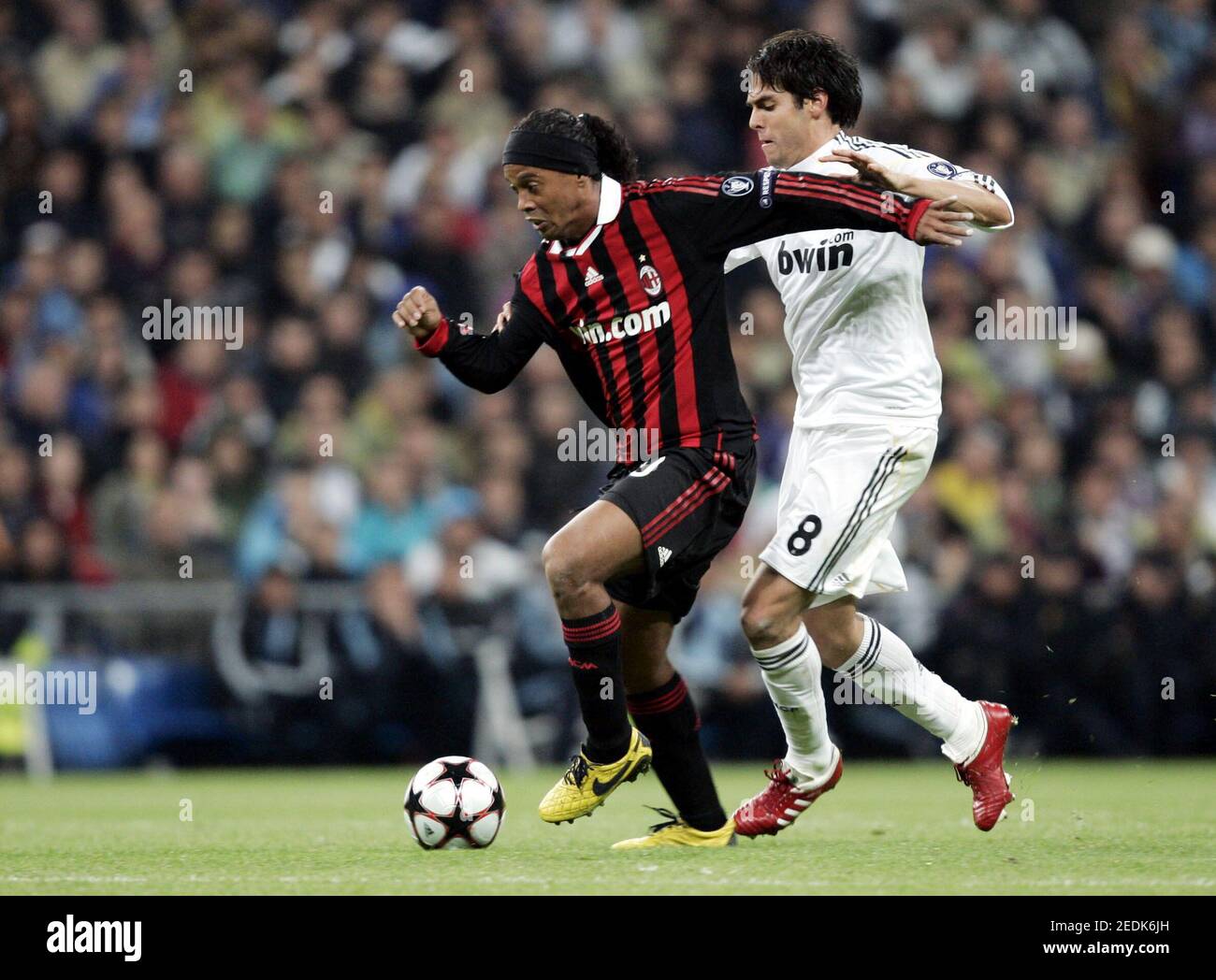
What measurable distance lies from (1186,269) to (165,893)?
1011 centimetres

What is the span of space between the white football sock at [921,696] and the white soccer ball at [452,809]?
4.17ft

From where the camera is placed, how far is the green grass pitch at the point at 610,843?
474 cm

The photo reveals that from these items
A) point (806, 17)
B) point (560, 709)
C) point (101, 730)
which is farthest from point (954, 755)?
point (806, 17)

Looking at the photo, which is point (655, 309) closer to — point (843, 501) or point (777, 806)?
point (843, 501)

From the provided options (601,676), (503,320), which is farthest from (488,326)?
(601,676)

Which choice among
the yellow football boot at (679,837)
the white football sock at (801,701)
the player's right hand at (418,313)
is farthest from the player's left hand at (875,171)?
the yellow football boot at (679,837)

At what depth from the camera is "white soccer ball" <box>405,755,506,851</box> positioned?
5.59m

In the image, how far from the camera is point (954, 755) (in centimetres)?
582

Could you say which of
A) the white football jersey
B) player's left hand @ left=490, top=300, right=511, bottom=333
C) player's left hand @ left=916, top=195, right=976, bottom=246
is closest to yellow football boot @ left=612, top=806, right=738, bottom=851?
the white football jersey

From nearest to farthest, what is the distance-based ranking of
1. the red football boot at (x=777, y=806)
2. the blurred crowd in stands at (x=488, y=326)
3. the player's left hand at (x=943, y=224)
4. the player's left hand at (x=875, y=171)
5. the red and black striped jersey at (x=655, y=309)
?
the player's left hand at (x=943, y=224)
the player's left hand at (x=875, y=171)
the red and black striped jersey at (x=655, y=309)
the red football boot at (x=777, y=806)
the blurred crowd in stands at (x=488, y=326)

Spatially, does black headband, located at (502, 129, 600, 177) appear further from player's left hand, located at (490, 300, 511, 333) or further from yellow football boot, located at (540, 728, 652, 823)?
yellow football boot, located at (540, 728, 652, 823)

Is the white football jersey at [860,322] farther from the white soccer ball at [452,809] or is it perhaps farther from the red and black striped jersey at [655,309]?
the white soccer ball at [452,809]

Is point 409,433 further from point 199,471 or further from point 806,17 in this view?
point 806,17

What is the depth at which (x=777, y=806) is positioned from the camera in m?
5.84
